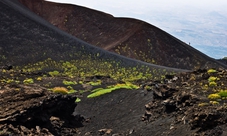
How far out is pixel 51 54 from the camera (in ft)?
305

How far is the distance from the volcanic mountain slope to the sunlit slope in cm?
1923

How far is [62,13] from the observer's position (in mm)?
138000

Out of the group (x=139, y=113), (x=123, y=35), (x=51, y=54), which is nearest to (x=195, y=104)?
(x=139, y=113)

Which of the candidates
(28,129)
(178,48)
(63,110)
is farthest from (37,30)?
(28,129)

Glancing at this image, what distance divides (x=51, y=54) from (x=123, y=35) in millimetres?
40624

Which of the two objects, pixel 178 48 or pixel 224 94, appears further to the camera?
pixel 178 48

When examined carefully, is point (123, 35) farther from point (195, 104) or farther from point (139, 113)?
point (195, 104)

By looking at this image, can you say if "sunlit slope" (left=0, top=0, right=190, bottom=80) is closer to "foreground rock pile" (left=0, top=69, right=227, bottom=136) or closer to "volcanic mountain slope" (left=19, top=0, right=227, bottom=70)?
"volcanic mountain slope" (left=19, top=0, right=227, bottom=70)

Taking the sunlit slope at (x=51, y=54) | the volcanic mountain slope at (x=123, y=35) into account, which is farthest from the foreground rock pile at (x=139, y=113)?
the volcanic mountain slope at (x=123, y=35)

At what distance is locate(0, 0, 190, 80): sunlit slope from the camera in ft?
268

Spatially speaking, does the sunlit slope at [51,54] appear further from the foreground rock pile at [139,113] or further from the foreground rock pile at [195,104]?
the foreground rock pile at [195,104]

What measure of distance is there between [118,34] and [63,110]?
10325 centimetres

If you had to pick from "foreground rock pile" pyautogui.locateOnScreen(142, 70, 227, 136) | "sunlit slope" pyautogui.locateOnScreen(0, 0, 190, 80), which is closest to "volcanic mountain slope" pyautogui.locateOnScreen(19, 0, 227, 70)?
"sunlit slope" pyautogui.locateOnScreen(0, 0, 190, 80)

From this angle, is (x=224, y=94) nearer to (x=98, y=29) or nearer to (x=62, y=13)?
(x=98, y=29)
